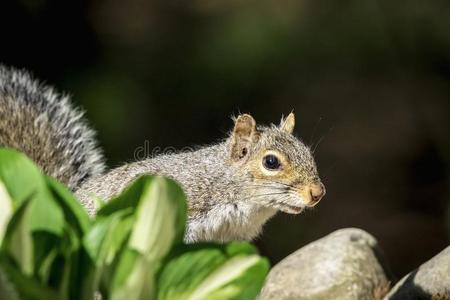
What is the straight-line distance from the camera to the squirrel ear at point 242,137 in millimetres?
1489

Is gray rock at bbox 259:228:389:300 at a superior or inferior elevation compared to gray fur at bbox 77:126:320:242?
inferior

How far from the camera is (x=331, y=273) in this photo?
1.33m

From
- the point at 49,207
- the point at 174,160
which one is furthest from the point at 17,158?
the point at 174,160

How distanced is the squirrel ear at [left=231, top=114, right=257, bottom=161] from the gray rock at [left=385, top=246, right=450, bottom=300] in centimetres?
36

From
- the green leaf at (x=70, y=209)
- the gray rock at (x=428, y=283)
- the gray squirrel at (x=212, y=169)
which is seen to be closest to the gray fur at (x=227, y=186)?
the gray squirrel at (x=212, y=169)

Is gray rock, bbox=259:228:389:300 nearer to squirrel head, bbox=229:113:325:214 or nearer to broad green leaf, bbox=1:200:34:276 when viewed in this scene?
squirrel head, bbox=229:113:325:214

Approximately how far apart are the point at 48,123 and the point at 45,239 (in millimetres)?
1102

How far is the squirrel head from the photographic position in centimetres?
143

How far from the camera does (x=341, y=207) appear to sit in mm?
2676

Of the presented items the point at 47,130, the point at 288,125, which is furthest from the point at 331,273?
the point at 47,130

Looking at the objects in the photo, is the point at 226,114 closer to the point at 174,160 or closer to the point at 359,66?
the point at 359,66

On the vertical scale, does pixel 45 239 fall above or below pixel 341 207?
above

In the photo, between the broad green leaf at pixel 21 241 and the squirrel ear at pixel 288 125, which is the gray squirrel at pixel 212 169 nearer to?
the squirrel ear at pixel 288 125

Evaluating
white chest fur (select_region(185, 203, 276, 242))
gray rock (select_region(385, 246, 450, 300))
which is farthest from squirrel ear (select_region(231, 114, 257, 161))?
gray rock (select_region(385, 246, 450, 300))
